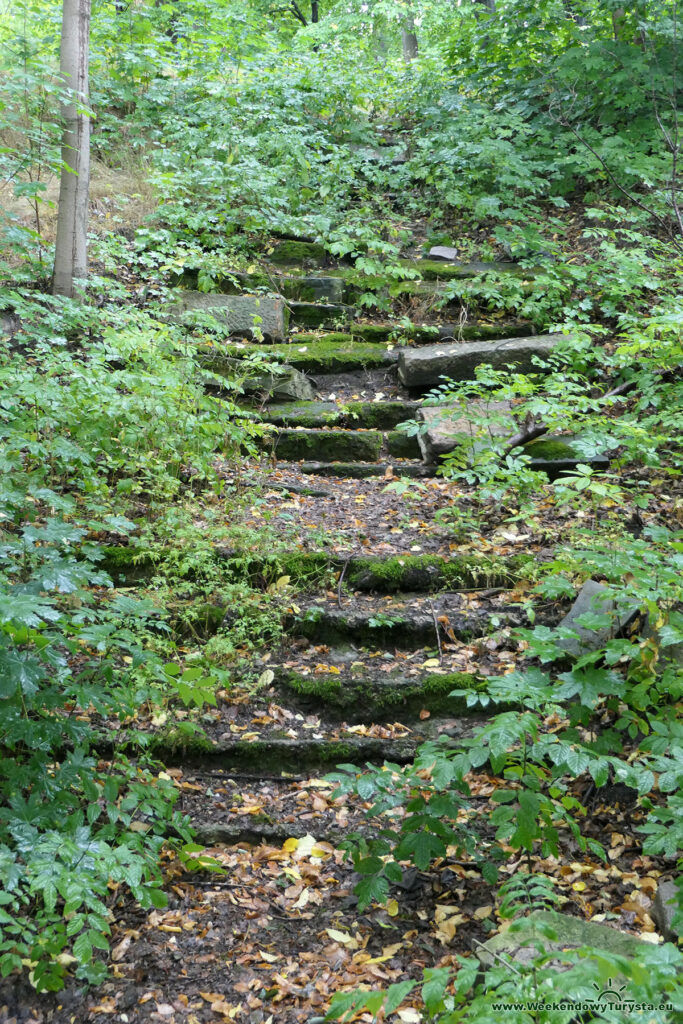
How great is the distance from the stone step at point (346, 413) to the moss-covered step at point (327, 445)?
0.28 m

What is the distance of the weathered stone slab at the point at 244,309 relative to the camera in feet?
23.4

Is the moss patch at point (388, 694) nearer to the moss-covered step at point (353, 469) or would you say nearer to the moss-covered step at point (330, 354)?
the moss-covered step at point (353, 469)

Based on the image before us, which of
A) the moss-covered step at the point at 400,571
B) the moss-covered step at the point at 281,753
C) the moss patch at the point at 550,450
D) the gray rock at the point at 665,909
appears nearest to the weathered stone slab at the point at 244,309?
the moss patch at the point at 550,450

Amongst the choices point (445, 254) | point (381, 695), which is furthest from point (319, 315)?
point (381, 695)

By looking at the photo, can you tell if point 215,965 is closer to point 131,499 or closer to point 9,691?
point 9,691

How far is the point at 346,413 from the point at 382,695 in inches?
134

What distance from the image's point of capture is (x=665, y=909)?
2.47 meters

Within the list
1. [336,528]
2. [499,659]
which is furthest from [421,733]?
[336,528]

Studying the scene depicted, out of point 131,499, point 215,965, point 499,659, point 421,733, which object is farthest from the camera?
point 131,499

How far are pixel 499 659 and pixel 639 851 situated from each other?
1212mm

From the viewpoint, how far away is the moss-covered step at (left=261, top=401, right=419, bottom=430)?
652cm

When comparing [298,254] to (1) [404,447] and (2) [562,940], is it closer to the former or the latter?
(1) [404,447]

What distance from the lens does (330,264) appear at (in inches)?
345

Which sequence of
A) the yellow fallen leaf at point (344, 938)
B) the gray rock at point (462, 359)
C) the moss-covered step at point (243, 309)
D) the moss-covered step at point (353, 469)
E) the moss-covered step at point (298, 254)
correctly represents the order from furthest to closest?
the moss-covered step at point (298, 254), the moss-covered step at point (243, 309), the gray rock at point (462, 359), the moss-covered step at point (353, 469), the yellow fallen leaf at point (344, 938)
